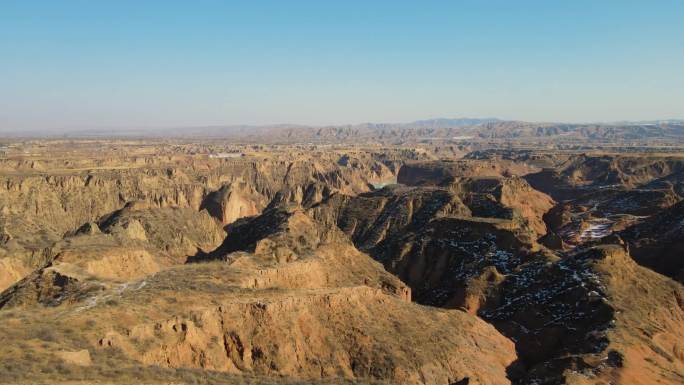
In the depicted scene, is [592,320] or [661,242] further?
[661,242]

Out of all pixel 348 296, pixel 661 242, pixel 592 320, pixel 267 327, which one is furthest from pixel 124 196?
pixel 661 242

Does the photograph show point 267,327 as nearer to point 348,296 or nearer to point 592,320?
point 348,296

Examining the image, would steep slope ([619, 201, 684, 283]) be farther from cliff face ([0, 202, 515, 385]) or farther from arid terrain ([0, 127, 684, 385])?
cliff face ([0, 202, 515, 385])

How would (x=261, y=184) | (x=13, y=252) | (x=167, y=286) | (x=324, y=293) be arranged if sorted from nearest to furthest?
(x=167, y=286) < (x=324, y=293) < (x=13, y=252) < (x=261, y=184)

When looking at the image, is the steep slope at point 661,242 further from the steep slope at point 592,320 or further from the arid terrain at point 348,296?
the steep slope at point 592,320

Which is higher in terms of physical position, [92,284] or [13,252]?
[92,284]

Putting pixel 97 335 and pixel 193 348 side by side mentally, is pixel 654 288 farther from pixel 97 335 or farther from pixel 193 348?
pixel 97 335

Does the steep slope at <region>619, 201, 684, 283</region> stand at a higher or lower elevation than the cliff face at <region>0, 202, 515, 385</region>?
lower

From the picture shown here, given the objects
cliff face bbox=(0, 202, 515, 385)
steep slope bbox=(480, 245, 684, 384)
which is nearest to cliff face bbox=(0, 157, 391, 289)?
cliff face bbox=(0, 202, 515, 385)

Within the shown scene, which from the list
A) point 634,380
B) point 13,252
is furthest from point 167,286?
point 13,252

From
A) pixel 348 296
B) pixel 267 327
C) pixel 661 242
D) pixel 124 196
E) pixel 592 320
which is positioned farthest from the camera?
pixel 124 196

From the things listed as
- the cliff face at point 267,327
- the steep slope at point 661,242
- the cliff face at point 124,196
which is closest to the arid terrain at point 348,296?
the cliff face at point 267,327
